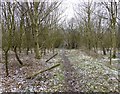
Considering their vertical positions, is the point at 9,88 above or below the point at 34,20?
below

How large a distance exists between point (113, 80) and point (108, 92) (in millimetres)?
1630

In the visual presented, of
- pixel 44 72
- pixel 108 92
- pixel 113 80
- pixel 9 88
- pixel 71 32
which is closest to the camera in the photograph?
pixel 108 92

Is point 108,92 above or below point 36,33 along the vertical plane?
below

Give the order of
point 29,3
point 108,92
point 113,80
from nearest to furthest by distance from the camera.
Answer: point 108,92
point 113,80
point 29,3

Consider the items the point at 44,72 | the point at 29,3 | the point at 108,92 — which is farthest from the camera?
the point at 29,3

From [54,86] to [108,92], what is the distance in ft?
6.95

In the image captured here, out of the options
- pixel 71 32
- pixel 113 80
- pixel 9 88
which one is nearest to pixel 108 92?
pixel 113 80

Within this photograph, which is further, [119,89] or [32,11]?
[32,11]

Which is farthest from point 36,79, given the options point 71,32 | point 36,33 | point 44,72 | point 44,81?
point 71,32

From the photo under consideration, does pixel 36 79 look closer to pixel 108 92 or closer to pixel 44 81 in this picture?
pixel 44 81

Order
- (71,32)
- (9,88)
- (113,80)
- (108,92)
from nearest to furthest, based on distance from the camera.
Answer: (108,92), (9,88), (113,80), (71,32)

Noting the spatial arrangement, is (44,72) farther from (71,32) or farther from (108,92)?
(71,32)

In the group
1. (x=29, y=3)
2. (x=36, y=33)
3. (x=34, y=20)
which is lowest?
(x=36, y=33)

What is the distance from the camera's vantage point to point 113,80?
26.6ft
